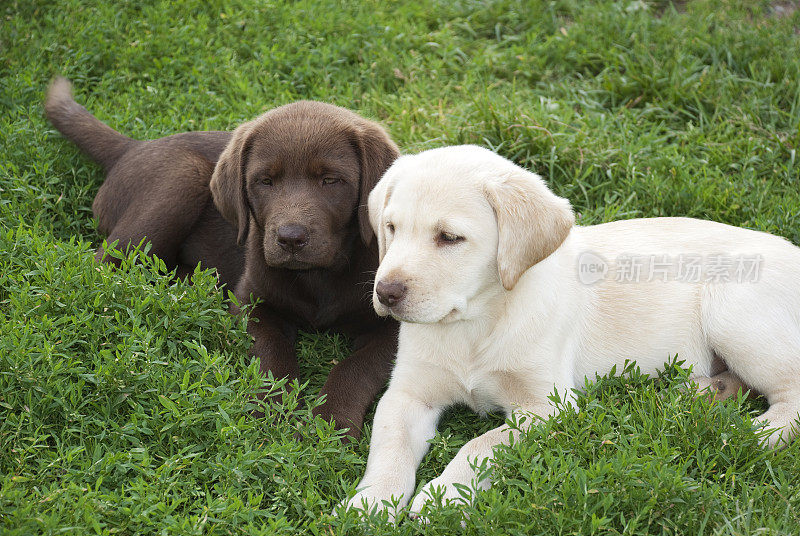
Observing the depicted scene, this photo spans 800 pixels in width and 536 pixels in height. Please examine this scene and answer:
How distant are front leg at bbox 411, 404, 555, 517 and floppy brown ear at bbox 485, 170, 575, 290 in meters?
0.55

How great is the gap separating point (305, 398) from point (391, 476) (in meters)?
0.67

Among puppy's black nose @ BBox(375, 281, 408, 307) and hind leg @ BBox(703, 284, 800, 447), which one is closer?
puppy's black nose @ BBox(375, 281, 408, 307)

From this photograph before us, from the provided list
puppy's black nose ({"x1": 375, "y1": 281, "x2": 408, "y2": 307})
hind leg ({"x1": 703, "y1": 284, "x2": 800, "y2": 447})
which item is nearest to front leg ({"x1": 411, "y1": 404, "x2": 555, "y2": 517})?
puppy's black nose ({"x1": 375, "y1": 281, "x2": 408, "y2": 307})

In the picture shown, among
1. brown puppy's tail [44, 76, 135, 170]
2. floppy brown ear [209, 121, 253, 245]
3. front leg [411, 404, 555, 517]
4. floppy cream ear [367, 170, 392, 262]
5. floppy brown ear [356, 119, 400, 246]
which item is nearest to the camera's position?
front leg [411, 404, 555, 517]

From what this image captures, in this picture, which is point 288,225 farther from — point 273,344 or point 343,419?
point 343,419

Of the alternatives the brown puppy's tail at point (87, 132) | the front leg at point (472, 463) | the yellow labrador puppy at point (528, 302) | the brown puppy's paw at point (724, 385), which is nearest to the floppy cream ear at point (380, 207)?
the yellow labrador puppy at point (528, 302)

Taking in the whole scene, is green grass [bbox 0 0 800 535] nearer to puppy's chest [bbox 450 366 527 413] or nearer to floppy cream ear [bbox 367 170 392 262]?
puppy's chest [bbox 450 366 527 413]

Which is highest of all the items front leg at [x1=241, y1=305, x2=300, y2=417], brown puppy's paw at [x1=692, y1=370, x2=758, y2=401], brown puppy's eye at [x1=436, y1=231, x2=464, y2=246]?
brown puppy's eye at [x1=436, y1=231, x2=464, y2=246]

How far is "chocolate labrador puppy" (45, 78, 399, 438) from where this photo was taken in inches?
152

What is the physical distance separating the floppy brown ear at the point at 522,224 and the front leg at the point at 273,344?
1.19 m

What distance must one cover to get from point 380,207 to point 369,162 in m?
0.60

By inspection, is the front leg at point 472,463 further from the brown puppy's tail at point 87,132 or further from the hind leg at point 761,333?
the brown puppy's tail at point 87,132

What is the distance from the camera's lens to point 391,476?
321cm

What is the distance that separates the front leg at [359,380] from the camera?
3.70 metres
